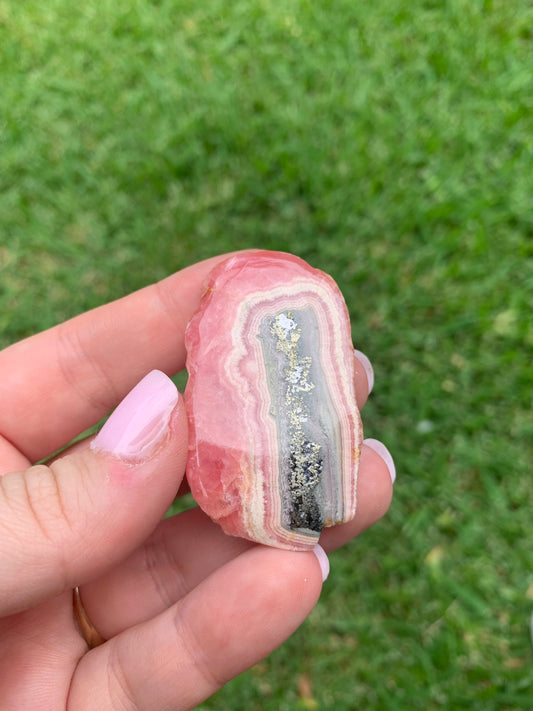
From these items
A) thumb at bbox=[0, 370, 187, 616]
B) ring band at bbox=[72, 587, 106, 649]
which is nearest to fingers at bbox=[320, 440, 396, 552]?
thumb at bbox=[0, 370, 187, 616]

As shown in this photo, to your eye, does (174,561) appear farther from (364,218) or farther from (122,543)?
(364,218)

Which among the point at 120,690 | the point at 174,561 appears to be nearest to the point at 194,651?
the point at 120,690

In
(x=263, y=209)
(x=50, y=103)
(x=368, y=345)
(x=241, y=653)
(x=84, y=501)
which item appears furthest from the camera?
(x=50, y=103)

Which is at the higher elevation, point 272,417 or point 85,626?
point 272,417

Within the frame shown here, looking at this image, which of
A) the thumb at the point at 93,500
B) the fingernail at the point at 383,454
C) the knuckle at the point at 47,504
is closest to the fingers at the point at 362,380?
the fingernail at the point at 383,454

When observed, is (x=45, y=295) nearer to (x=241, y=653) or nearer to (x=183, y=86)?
(x=183, y=86)

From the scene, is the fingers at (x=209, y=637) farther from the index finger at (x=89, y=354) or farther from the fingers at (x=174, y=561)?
the index finger at (x=89, y=354)

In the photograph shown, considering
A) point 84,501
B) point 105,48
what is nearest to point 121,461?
point 84,501
